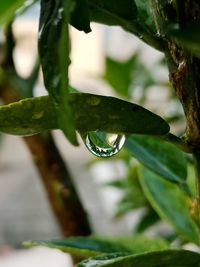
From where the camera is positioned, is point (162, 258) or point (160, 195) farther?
point (160, 195)

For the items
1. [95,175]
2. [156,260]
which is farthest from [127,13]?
[95,175]

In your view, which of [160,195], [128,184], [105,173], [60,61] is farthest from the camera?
[105,173]

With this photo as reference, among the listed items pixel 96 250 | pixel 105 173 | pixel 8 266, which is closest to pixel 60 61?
pixel 96 250

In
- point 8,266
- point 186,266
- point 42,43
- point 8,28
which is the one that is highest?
point 8,28

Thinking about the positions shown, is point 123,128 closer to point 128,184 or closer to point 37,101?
point 37,101

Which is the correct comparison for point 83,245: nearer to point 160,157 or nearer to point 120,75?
point 160,157

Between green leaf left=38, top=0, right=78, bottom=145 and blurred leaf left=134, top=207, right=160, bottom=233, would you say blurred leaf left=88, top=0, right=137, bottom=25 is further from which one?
blurred leaf left=134, top=207, right=160, bottom=233

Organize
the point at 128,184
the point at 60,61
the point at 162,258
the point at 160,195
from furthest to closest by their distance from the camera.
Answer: the point at 128,184, the point at 160,195, the point at 162,258, the point at 60,61
